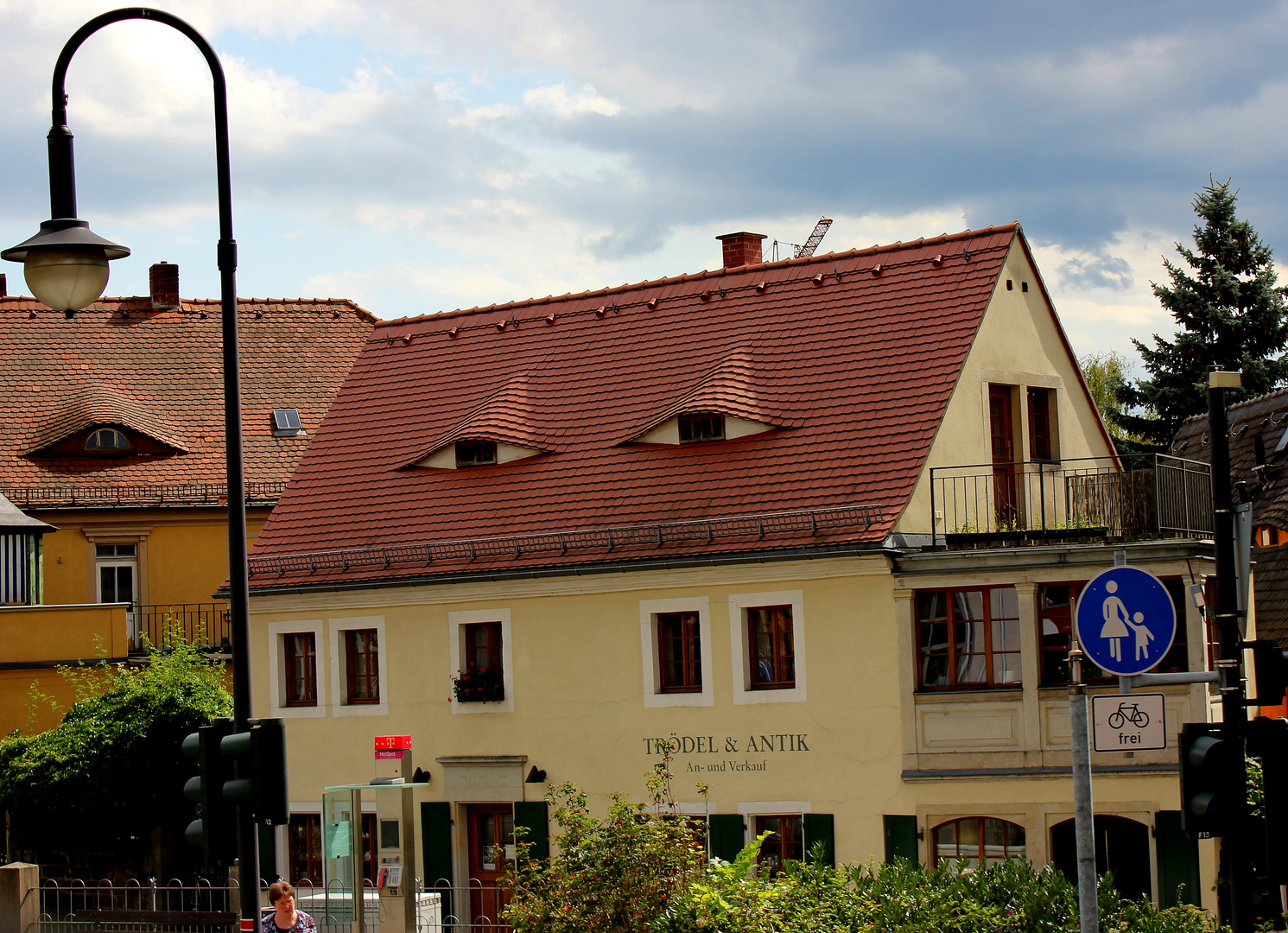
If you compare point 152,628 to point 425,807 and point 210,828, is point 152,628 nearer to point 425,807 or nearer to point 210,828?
point 425,807

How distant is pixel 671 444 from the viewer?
1074 inches

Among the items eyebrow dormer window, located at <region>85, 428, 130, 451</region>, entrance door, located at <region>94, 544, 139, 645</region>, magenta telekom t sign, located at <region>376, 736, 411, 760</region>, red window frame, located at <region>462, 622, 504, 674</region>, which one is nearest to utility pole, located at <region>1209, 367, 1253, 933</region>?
magenta telekom t sign, located at <region>376, 736, 411, 760</region>

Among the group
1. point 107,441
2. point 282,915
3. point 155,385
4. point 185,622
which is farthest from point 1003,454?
point 155,385

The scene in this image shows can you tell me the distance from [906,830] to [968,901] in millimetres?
8494

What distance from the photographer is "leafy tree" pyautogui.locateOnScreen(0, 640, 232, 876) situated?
2941cm

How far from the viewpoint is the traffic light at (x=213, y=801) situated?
1148 cm

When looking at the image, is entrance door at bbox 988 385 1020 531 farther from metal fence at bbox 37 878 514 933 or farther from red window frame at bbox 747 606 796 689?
metal fence at bbox 37 878 514 933

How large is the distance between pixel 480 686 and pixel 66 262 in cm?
1680

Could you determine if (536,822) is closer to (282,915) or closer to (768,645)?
(768,645)

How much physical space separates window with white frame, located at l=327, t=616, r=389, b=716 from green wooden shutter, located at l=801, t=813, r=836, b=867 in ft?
25.6

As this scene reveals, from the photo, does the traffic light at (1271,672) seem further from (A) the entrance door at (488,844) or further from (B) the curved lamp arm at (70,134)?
(A) the entrance door at (488,844)

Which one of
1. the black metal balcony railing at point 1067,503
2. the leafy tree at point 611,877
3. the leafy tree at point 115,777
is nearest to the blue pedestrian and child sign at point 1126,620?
the leafy tree at point 611,877

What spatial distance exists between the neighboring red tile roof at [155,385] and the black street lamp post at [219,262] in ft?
83.4

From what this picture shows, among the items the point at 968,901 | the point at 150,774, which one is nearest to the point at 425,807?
the point at 150,774
